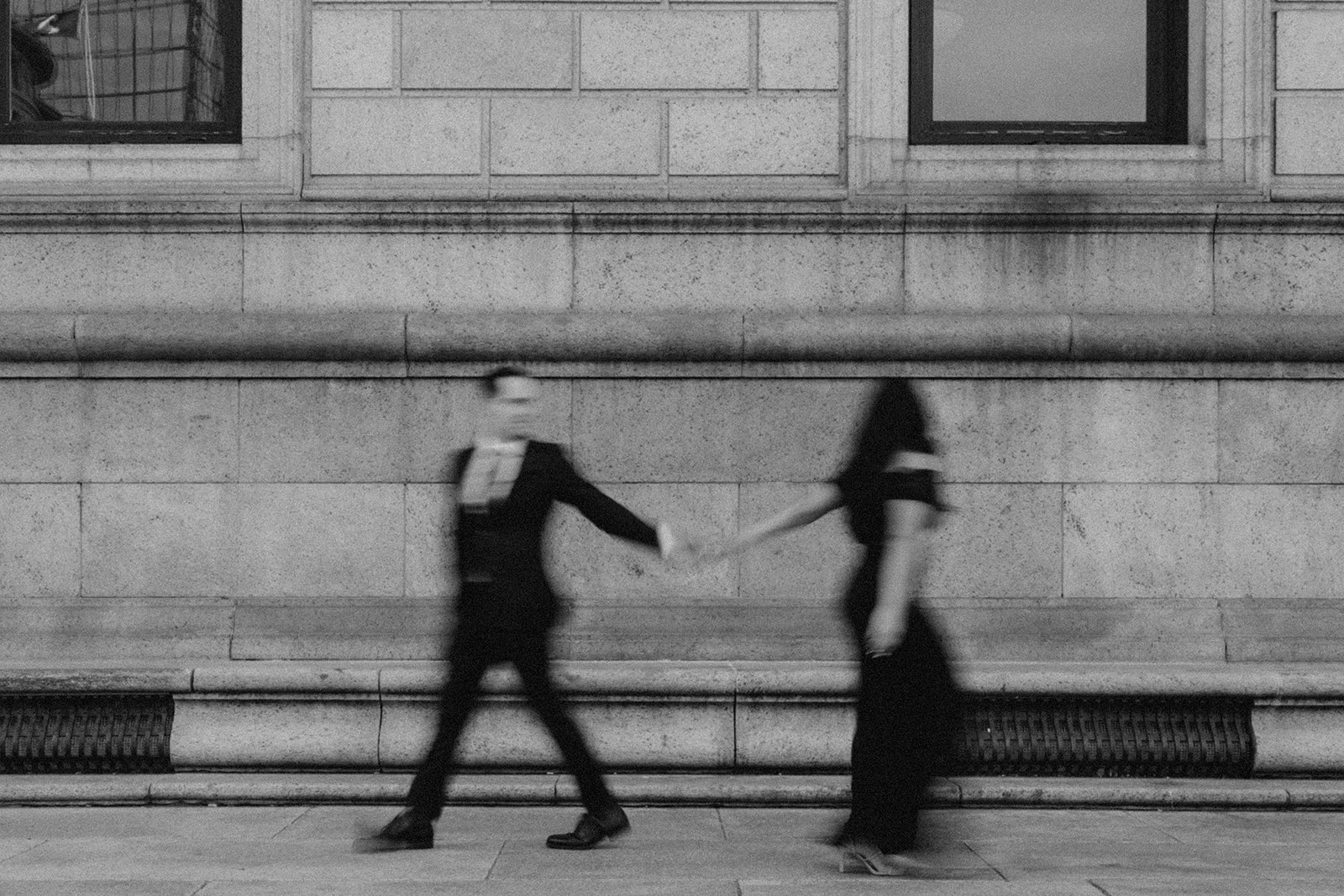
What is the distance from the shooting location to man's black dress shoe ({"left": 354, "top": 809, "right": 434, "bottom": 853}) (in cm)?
652

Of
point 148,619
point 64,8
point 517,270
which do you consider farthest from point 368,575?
point 64,8

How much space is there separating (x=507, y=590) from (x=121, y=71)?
17.3 feet

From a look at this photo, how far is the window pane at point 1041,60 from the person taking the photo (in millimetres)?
9734

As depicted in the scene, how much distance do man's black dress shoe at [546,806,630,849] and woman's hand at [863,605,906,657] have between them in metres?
1.43

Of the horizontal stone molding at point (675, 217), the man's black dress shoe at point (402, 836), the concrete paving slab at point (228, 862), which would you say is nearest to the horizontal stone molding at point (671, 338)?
the horizontal stone molding at point (675, 217)

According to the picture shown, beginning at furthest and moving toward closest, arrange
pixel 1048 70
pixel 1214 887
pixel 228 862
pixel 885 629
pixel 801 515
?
pixel 1048 70 → pixel 228 862 → pixel 801 515 → pixel 1214 887 → pixel 885 629

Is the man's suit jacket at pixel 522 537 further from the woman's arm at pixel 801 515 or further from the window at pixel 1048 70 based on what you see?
the window at pixel 1048 70

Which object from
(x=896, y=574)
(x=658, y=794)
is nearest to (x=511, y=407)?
(x=896, y=574)

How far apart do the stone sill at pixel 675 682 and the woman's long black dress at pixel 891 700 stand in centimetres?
199

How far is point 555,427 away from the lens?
29.8 feet

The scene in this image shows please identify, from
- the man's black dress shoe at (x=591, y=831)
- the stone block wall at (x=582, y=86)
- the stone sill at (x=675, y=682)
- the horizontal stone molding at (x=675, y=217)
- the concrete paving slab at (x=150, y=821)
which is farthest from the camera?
the stone block wall at (x=582, y=86)

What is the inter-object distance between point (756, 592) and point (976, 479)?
141 centimetres

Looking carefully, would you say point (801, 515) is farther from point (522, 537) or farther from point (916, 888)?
point (916, 888)

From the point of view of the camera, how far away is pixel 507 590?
21.4 ft
